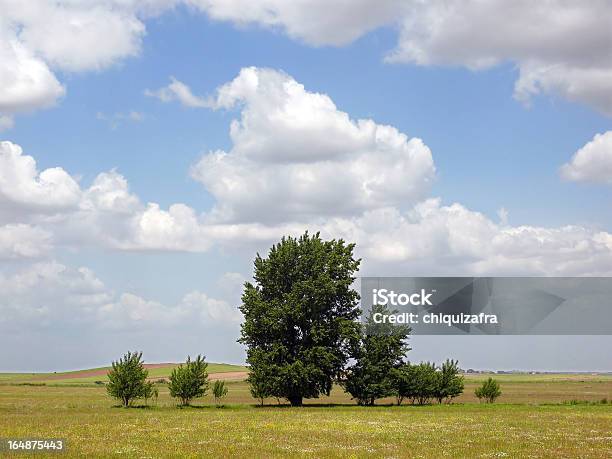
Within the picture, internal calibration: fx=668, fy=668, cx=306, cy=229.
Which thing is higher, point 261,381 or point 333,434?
point 261,381

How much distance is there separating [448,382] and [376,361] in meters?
9.90

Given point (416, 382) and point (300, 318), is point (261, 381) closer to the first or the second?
point (300, 318)

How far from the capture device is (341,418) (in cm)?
5372

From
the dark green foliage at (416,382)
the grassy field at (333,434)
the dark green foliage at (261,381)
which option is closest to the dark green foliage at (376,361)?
the dark green foliage at (416,382)

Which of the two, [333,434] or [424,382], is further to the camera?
[424,382]

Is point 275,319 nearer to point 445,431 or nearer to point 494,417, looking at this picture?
point 494,417

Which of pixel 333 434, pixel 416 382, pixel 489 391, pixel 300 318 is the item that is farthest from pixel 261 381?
pixel 333 434

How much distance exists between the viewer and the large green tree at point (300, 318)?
233 feet

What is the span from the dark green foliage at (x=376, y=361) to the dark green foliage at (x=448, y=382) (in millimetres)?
5572

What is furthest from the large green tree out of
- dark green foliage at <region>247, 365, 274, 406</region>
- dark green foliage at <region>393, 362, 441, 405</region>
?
dark green foliage at <region>393, 362, 441, 405</region>

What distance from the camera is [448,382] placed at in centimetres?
7831

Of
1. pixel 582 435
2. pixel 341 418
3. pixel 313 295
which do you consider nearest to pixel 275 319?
pixel 313 295

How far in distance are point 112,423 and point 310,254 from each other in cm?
3275

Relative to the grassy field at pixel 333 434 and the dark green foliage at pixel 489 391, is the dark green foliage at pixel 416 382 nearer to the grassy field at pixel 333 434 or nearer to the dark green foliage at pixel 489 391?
the dark green foliage at pixel 489 391
